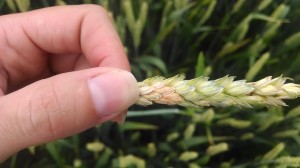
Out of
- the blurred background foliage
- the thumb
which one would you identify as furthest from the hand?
the blurred background foliage

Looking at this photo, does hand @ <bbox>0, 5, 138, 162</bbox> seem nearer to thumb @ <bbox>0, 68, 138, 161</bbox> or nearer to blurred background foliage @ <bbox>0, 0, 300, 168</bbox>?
thumb @ <bbox>0, 68, 138, 161</bbox>

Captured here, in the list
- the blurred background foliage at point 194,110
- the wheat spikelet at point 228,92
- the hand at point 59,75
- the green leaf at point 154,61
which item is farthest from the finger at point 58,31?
the wheat spikelet at point 228,92

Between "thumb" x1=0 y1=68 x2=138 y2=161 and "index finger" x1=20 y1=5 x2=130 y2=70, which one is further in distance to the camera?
"index finger" x1=20 y1=5 x2=130 y2=70

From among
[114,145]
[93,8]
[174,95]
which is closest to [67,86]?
[174,95]

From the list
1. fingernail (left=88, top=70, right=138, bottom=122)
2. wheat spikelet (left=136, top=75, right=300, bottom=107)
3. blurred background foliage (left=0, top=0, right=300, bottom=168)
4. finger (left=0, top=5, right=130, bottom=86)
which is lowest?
blurred background foliage (left=0, top=0, right=300, bottom=168)

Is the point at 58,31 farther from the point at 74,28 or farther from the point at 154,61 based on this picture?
the point at 154,61

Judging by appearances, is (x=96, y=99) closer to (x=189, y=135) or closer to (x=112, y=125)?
(x=189, y=135)
